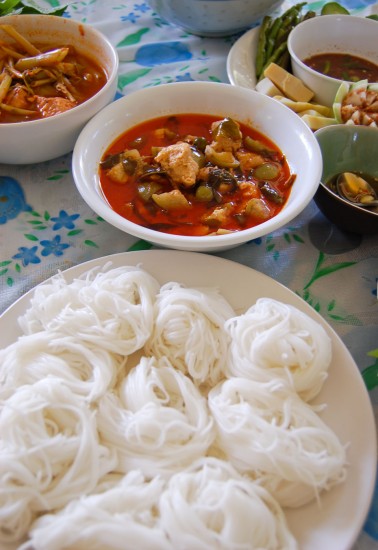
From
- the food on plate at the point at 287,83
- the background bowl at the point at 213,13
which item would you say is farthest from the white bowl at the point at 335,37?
the background bowl at the point at 213,13

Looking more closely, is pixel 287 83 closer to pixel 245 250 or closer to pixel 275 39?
pixel 275 39

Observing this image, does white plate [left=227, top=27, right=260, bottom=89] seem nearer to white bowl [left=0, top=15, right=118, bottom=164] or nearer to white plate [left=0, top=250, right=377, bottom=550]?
white bowl [left=0, top=15, right=118, bottom=164]

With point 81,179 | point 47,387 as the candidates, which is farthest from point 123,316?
point 81,179

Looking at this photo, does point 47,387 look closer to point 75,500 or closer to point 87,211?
point 75,500

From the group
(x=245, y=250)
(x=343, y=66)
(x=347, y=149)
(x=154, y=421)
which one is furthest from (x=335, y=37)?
(x=154, y=421)

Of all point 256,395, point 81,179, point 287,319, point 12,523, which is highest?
point 81,179

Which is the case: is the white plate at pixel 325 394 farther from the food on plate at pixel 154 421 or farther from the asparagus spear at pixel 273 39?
the asparagus spear at pixel 273 39

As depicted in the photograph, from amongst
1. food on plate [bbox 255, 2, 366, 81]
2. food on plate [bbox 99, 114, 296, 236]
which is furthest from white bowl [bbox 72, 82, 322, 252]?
food on plate [bbox 255, 2, 366, 81]
